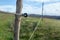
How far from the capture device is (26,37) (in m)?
10.7

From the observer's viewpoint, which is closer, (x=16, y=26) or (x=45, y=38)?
(x=16, y=26)

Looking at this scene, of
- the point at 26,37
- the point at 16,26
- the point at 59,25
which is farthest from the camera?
the point at 26,37

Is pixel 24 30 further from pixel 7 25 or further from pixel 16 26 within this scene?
pixel 16 26

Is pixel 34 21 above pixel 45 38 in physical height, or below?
above

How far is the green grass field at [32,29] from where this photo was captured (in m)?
10.3

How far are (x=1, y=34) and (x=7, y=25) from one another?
1.64 feet

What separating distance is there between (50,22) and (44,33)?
0.58 meters

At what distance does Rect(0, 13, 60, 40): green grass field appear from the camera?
1027 cm

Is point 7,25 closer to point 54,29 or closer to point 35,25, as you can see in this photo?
point 35,25

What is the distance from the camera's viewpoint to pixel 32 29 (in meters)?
10.7

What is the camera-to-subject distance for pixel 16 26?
6.67m

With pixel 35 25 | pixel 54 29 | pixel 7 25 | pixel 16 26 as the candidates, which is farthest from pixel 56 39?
pixel 16 26

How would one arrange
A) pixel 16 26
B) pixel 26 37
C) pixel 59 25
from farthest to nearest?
1. pixel 26 37
2. pixel 59 25
3. pixel 16 26

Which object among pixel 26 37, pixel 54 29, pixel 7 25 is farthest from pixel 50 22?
pixel 7 25
